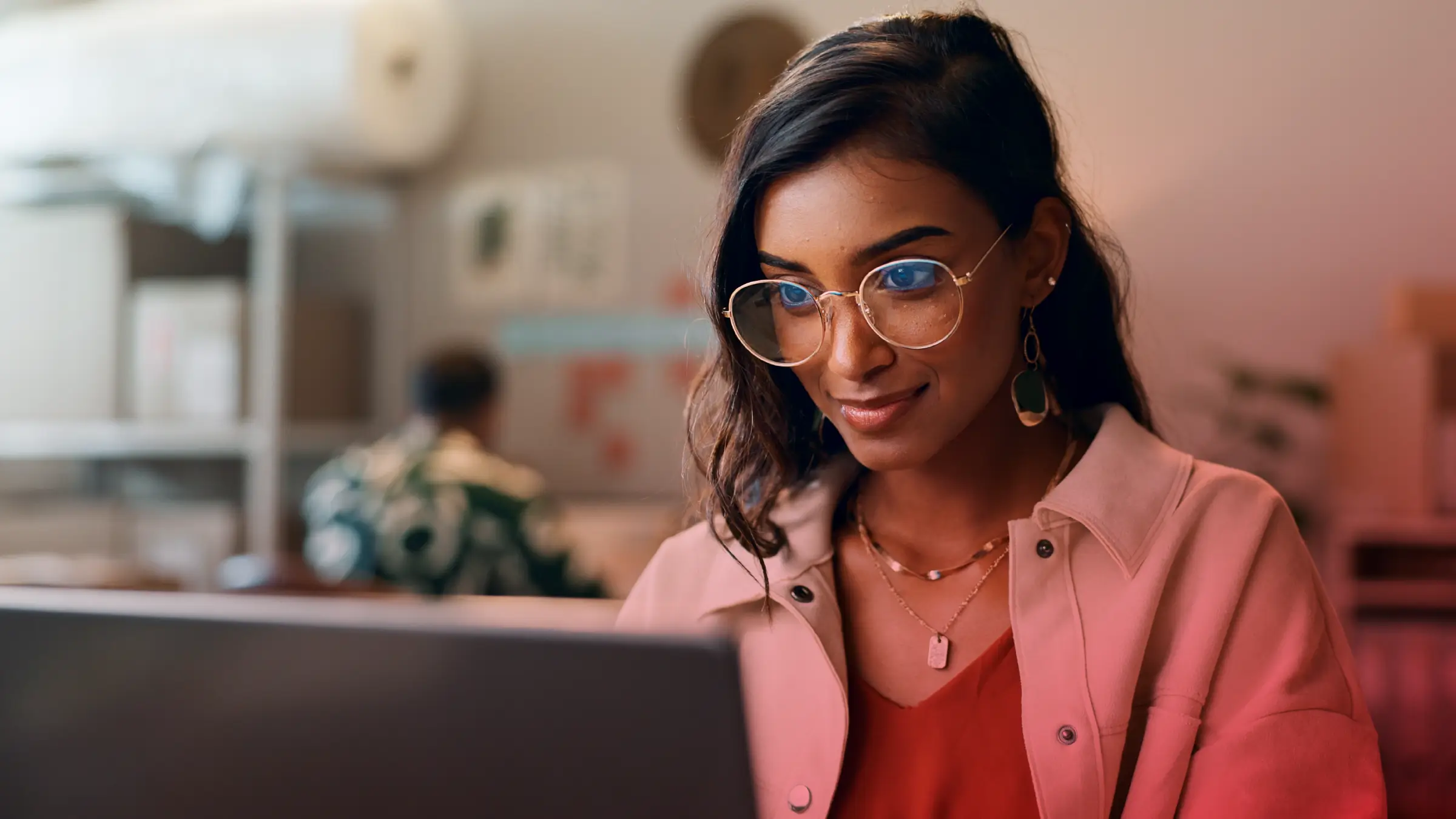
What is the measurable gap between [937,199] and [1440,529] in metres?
2.05

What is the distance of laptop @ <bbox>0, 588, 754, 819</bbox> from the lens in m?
0.50

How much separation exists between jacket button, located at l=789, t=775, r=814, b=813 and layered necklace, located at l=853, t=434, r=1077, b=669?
0.45 feet

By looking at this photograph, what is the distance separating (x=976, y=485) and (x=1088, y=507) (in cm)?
12

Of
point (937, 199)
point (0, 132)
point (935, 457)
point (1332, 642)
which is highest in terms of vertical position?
point (0, 132)

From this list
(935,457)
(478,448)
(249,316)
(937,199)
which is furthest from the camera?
(249,316)

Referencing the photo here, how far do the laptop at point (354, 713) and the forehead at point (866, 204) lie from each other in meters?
0.48

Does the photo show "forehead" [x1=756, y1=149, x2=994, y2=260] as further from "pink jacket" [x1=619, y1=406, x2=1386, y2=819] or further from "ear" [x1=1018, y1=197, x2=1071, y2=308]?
"pink jacket" [x1=619, y1=406, x2=1386, y2=819]

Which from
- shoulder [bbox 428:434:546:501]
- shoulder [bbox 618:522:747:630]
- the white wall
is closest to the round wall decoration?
the white wall

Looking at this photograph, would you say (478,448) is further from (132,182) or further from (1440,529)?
(1440,529)

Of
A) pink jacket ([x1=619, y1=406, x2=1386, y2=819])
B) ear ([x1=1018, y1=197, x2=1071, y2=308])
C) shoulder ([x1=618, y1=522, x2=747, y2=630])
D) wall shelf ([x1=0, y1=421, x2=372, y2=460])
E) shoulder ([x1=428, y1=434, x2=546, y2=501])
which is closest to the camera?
pink jacket ([x1=619, y1=406, x2=1386, y2=819])

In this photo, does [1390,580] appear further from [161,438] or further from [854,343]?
[161,438]

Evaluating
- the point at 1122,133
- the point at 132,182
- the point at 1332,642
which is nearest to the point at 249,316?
the point at 132,182

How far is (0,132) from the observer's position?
394 cm

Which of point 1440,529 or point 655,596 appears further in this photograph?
point 1440,529
